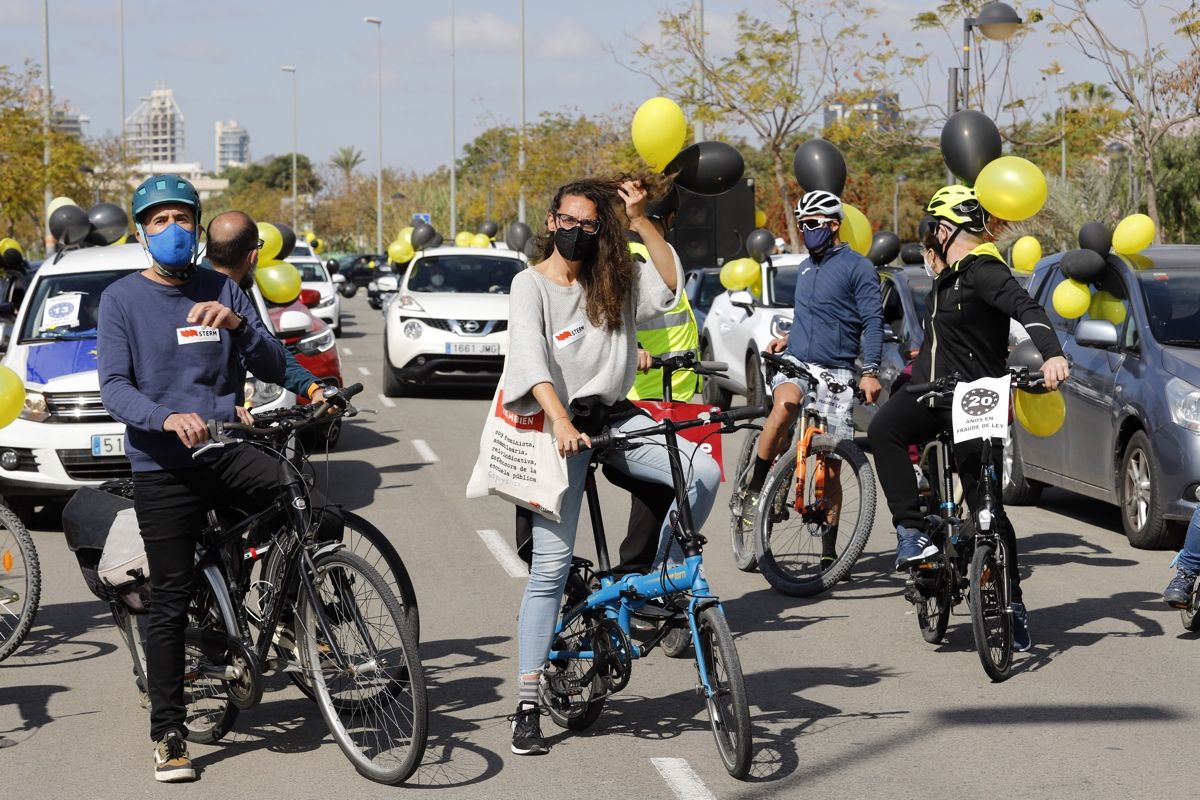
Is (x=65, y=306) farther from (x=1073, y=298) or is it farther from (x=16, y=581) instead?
(x=1073, y=298)

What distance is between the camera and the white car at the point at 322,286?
32031mm

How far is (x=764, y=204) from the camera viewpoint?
2498 inches

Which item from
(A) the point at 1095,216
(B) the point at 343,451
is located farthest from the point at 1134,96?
(B) the point at 343,451

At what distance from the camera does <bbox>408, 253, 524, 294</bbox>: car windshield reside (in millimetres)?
19969

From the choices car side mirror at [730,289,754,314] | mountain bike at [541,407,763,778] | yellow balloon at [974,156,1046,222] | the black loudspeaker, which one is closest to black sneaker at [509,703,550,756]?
mountain bike at [541,407,763,778]

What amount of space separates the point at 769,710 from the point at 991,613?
1072 millimetres

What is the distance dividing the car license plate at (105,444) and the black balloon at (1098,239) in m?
6.29

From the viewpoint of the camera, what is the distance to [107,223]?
17.4m

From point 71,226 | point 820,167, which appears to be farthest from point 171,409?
point 71,226

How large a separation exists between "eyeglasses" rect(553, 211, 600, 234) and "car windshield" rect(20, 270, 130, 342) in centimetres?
678

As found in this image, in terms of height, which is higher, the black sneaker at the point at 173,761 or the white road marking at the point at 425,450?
the black sneaker at the point at 173,761

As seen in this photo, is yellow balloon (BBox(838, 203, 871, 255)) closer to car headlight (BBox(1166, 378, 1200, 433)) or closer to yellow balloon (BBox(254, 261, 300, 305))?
car headlight (BBox(1166, 378, 1200, 433))

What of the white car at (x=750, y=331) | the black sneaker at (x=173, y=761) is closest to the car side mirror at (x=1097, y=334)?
the black sneaker at (x=173, y=761)

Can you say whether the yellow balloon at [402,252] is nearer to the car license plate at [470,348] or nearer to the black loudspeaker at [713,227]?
the black loudspeaker at [713,227]
